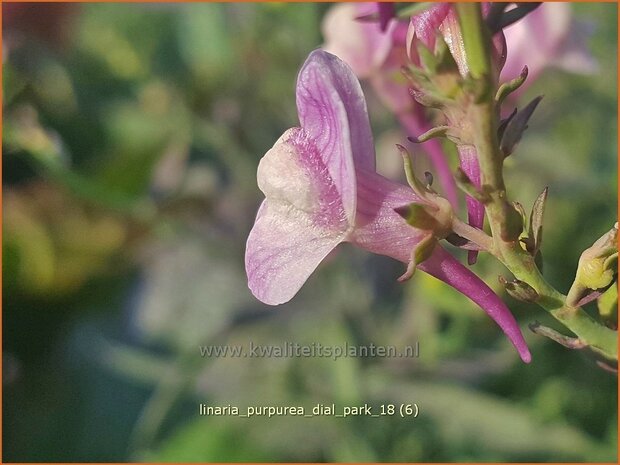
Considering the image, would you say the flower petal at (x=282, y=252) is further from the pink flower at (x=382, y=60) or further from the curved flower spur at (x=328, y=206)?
the pink flower at (x=382, y=60)

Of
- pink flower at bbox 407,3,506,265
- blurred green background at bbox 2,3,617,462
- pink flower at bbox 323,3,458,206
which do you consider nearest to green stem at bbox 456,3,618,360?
pink flower at bbox 407,3,506,265

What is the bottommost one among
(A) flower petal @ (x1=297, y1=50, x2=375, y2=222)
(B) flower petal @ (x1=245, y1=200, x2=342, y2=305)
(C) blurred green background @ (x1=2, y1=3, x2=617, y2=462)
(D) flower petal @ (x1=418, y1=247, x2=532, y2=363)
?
(C) blurred green background @ (x1=2, y1=3, x2=617, y2=462)

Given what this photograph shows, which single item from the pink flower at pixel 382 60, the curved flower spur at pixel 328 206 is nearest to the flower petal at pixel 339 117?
the curved flower spur at pixel 328 206

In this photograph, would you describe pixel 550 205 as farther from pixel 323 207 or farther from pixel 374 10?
pixel 323 207

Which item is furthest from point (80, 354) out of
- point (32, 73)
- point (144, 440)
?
point (32, 73)

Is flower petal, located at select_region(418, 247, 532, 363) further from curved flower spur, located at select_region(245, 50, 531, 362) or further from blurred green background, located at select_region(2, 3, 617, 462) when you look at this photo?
blurred green background, located at select_region(2, 3, 617, 462)

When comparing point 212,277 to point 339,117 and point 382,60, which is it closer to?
point 382,60

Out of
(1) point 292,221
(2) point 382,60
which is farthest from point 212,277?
(1) point 292,221
